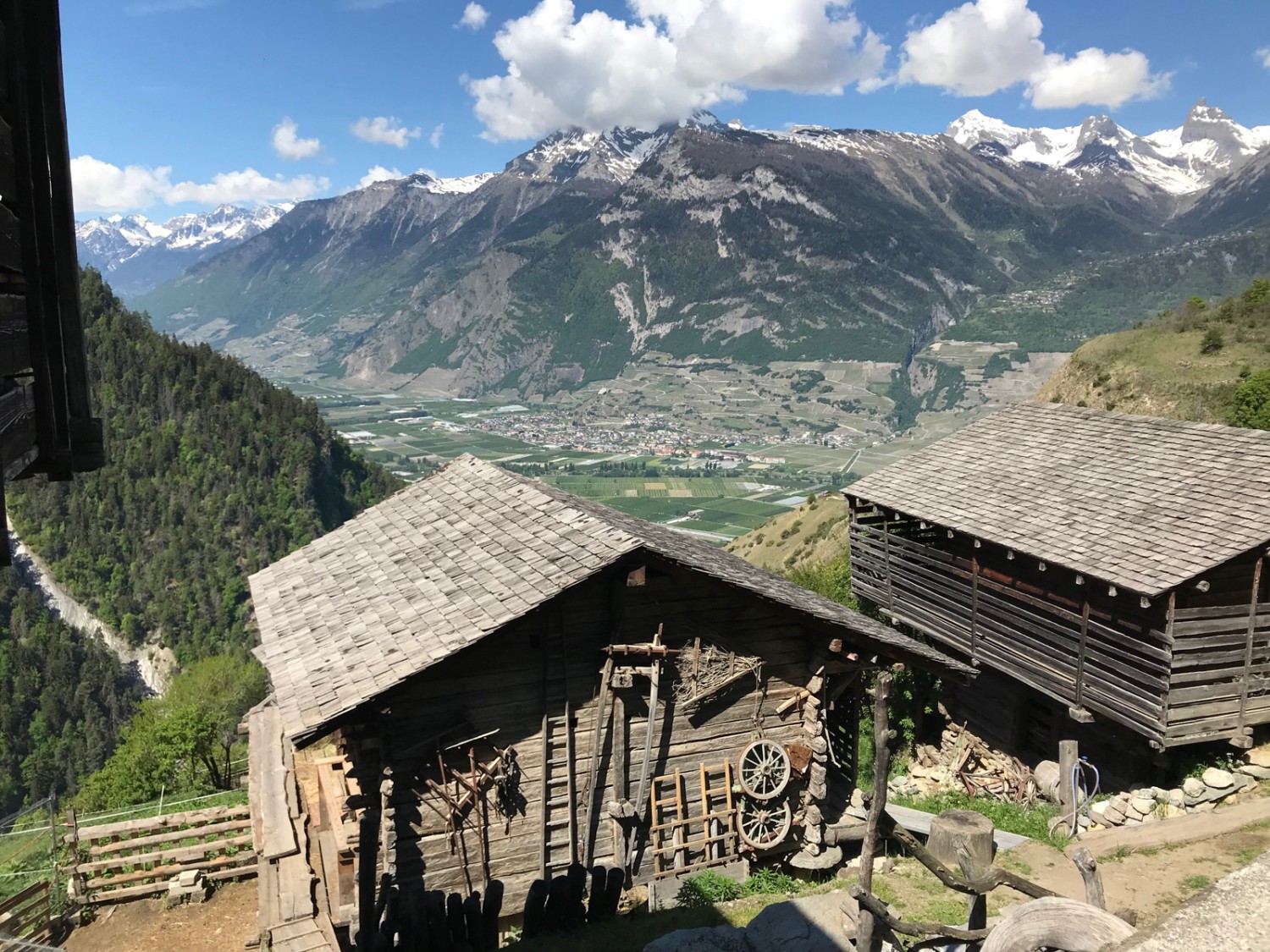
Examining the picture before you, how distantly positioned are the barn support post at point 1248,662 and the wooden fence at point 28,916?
21.1 metres

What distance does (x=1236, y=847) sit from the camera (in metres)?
13.5

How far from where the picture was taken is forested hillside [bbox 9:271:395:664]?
337ft

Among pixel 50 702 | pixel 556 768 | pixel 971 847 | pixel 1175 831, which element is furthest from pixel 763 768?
pixel 50 702

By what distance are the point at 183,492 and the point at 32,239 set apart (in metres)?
123

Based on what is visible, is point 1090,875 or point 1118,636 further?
point 1118,636


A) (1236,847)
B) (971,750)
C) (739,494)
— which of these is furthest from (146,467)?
(1236,847)

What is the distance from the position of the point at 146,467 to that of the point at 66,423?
12539 centimetres

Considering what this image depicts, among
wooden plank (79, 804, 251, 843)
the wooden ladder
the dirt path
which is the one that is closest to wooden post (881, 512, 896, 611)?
the wooden ladder

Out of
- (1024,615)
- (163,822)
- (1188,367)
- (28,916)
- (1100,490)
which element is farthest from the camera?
(1188,367)

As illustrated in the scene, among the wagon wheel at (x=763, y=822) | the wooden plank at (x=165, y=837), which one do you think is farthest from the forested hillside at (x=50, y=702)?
the wagon wheel at (x=763, y=822)

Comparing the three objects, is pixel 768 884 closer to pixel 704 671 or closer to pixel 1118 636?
pixel 704 671

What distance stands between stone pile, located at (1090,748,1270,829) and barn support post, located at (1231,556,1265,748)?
23.5 inches

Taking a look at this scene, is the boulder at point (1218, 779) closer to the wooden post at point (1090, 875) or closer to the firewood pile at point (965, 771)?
the firewood pile at point (965, 771)

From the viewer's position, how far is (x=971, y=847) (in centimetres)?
751
